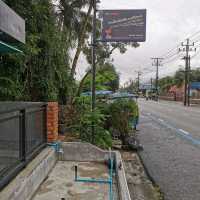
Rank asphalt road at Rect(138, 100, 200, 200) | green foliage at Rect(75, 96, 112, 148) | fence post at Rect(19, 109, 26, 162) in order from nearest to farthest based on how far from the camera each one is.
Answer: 1. fence post at Rect(19, 109, 26, 162)
2. asphalt road at Rect(138, 100, 200, 200)
3. green foliage at Rect(75, 96, 112, 148)

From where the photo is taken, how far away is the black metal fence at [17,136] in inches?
127

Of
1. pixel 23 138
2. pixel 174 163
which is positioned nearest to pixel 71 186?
pixel 23 138

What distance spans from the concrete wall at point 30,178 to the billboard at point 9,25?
7.36ft

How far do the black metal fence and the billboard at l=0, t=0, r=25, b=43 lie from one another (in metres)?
1.28

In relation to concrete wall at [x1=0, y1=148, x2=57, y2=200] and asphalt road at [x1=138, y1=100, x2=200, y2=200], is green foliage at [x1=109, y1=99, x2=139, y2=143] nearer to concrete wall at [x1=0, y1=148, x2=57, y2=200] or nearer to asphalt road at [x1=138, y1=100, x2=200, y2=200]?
asphalt road at [x1=138, y1=100, x2=200, y2=200]

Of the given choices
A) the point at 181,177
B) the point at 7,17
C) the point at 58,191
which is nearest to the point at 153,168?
the point at 181,177

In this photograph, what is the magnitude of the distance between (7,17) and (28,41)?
2.15m

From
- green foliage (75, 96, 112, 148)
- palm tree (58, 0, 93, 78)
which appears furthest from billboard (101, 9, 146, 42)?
palm tree (58, 0, 93, 78)

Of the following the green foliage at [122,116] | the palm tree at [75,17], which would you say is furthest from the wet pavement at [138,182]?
the palm tree at [75,17]

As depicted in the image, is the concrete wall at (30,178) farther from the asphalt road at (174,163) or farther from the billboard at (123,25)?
the billboard at (123,25)

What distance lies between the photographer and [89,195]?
3822 mm

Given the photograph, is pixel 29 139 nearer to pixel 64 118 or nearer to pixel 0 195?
pixel 0 195

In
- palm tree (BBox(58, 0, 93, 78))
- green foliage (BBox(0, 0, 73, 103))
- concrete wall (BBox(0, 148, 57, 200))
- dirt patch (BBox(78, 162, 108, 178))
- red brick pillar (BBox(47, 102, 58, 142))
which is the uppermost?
palm tree (BBox(58, 0, 93, 78))

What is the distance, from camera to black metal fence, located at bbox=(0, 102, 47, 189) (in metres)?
3.23
